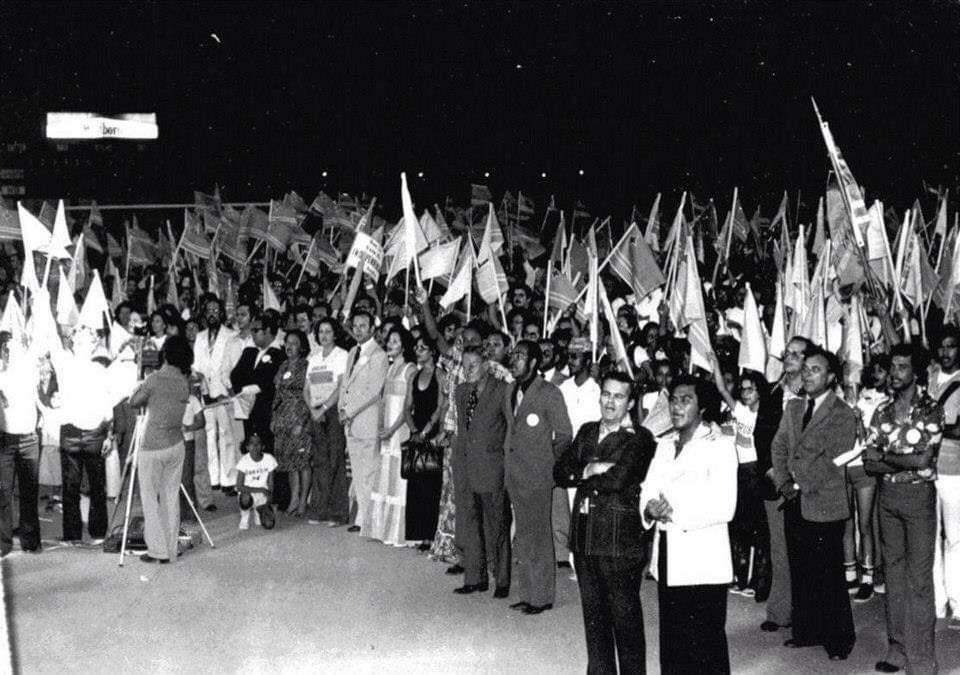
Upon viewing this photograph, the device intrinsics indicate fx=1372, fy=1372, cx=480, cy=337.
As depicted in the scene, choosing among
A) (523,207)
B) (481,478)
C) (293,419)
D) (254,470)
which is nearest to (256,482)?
(254,470)

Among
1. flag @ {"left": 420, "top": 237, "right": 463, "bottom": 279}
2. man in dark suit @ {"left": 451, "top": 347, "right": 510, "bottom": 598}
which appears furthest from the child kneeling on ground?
flag @ {"left": 420, "top": 237, "right": 463, "bottom": 279}

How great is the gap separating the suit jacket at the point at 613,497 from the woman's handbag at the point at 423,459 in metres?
3.97

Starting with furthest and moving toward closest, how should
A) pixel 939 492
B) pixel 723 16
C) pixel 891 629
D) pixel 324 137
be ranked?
pixel 324 137
pixel 723 16
pixel 939 492
pixel 891 629

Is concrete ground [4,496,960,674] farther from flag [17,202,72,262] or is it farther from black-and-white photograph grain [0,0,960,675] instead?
flag [17,202,72,262]

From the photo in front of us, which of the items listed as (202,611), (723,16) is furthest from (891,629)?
(723,16)

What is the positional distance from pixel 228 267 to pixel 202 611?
14746 millimetres

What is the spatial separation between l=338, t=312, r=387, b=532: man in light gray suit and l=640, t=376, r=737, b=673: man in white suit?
5.15 metres

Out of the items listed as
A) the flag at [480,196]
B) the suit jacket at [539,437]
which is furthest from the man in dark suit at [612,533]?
the flag at [480,196]

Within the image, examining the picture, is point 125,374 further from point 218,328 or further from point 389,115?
point 389,115

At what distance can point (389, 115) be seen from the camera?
1483 inches

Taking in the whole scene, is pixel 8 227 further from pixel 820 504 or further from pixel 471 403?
pixel 820 504

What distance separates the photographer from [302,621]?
848 cm

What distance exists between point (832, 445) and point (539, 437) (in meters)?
2.03

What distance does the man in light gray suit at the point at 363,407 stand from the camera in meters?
11.3
